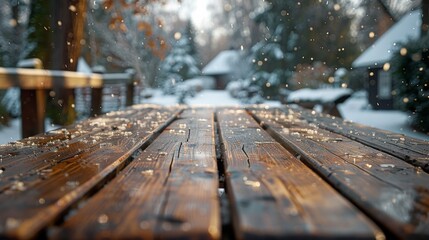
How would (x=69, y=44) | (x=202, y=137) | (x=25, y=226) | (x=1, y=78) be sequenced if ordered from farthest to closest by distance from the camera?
(x=69, y=44)
(x=1, y=78)
(x=202, y=137)
(x=25, y=226)

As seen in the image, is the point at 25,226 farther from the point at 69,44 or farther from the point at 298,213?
the point at 69,44

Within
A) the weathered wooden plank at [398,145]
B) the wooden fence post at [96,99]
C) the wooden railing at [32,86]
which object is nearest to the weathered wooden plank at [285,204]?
the weathered wooden plank at [398,145]

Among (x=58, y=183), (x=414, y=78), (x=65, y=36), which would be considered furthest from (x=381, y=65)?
(x=58, y=183)

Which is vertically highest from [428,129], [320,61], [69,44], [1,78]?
[320,61]

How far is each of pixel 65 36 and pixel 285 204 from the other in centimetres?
662

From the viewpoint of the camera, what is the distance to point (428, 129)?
23.8ft

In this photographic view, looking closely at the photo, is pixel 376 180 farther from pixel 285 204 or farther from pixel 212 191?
pixel 212 191

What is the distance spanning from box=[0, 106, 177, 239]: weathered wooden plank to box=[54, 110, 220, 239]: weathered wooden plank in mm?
57

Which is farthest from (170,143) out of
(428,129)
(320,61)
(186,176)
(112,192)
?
(320,61)

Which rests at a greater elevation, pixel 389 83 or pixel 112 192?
pixel 389 83

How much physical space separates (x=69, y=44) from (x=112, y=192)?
6.30 meters

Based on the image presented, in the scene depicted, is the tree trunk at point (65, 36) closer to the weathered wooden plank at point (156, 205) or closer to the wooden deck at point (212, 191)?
the wooden deck at point (212, 191)

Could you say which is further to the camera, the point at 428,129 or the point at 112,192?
the point at 428,129

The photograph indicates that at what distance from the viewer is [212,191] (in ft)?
3.24
